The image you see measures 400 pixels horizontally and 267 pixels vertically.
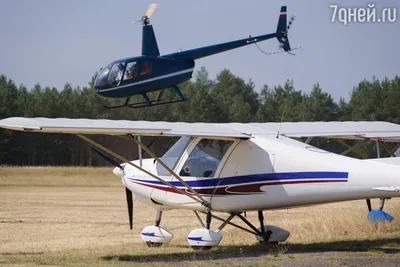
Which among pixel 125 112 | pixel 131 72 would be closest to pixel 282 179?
pixel 131 72

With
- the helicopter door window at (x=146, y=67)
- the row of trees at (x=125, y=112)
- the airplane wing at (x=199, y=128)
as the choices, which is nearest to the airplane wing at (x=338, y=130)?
the airplane wing at (x=199, y=128)

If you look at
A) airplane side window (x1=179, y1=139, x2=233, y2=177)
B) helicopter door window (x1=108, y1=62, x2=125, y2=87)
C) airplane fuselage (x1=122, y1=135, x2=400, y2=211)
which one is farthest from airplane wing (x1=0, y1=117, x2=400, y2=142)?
helicopter door window (x1=108, y1=62, x2=125, y2=87)

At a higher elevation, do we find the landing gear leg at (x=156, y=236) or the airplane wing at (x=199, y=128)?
the airplane wing at (x=199, y=128)

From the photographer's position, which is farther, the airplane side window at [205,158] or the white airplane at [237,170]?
the airplane side window at [205,158]

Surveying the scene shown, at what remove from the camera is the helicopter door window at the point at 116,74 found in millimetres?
32062

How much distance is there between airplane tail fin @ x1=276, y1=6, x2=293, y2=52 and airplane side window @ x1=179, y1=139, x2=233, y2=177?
77.0 ft

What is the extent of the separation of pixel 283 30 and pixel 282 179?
2582 cm

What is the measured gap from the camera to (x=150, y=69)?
110ft

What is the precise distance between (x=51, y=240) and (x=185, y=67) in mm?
20083

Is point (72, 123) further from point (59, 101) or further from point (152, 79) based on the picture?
point (59, 101)

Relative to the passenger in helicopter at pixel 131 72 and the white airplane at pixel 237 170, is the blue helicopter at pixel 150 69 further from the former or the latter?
the white airplane at pixel 237 170

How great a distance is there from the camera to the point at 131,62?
3266 cm

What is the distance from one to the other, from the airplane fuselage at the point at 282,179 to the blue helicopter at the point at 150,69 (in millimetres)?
16514

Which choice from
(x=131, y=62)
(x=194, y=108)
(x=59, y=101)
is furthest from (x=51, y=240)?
(x=194, y=108)
